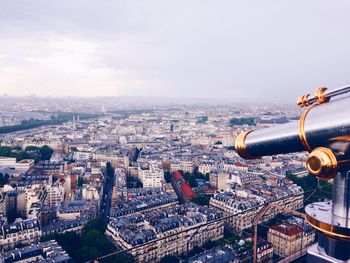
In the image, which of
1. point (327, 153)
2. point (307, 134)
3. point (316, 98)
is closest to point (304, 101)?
point (316, 98)

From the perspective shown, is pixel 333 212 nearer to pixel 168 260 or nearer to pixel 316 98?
pixel 316 98

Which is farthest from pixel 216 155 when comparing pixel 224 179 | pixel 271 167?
pixel 224 179

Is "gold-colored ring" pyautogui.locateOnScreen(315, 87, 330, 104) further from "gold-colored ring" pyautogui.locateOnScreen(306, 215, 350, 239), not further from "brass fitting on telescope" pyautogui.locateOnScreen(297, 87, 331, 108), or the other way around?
"gold-colored ring" pyautogui.locateOnScreen(306, 215, 350, 239)

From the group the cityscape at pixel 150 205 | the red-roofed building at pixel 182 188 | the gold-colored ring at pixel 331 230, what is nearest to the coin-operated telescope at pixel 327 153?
the gold-colored ring at pixel 331 230

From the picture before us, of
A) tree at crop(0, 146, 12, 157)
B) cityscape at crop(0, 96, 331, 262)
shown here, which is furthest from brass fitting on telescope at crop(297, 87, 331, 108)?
tree at crop(0, 146, 12, 157)

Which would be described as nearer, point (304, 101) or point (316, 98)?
point (316, 98)

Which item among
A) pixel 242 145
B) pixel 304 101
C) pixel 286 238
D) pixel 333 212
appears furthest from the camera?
pixel 286 238

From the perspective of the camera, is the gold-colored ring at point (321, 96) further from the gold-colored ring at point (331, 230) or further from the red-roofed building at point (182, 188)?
the red-roofed building at point (182, 188)
